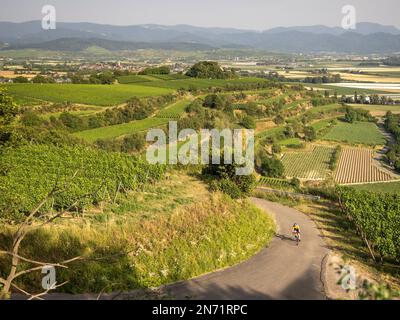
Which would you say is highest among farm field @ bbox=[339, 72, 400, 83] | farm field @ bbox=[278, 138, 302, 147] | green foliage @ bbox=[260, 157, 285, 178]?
farm field @ bbox=[339, 72, 400, 83]

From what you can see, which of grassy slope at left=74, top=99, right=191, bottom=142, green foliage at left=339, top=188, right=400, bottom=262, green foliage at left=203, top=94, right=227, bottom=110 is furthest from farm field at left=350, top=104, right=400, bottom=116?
green foliage at left=339, top=188, right=400, bottom=262

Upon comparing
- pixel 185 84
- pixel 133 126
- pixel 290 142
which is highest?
pixel 185 84

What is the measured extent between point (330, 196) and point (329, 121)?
189 feet

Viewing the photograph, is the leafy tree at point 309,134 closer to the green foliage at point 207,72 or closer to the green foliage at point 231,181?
the green foliage at point 207,72

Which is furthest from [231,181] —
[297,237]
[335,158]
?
[335,158]

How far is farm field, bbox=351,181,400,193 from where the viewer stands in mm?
42959

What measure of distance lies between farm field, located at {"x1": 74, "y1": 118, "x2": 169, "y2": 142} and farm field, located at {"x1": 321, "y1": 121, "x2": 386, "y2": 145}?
35768 mm

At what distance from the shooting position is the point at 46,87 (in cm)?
5400

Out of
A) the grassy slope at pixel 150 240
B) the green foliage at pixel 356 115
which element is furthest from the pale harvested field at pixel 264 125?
the grassy slope at pixel 150 240

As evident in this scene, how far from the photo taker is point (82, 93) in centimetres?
5197

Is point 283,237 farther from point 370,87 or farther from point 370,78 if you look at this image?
point 370,78

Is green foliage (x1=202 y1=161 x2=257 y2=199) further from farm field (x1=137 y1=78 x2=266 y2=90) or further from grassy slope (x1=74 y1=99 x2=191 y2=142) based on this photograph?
farm field (x1=137 y1=78 x2=266 y2=90)

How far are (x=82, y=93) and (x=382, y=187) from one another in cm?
3911
